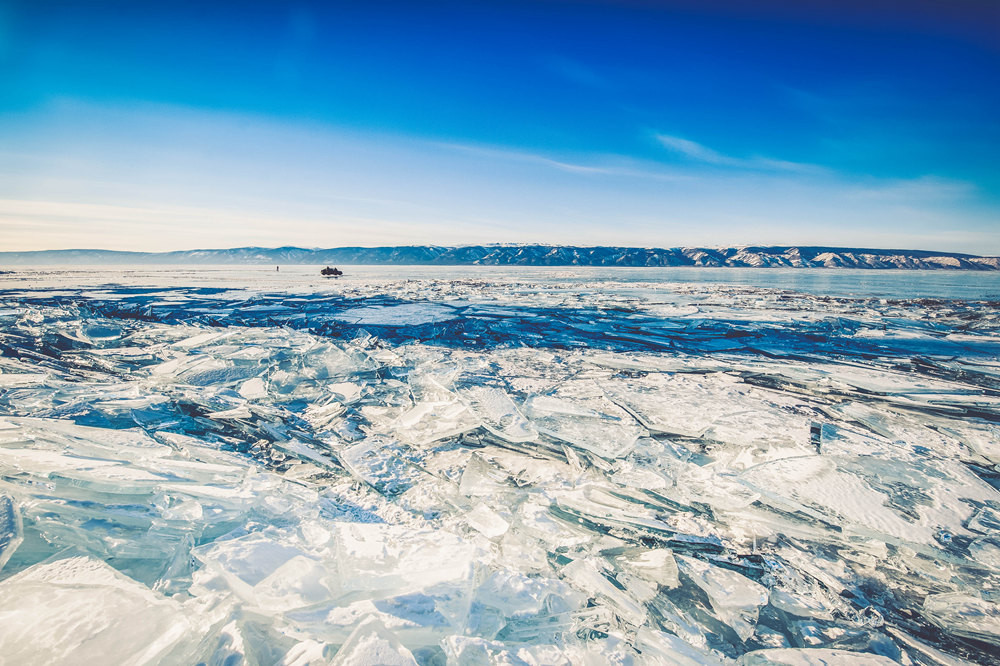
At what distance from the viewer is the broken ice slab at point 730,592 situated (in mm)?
1312

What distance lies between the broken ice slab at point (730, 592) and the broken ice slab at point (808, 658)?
4.0 inches

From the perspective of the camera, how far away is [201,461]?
7.12 feet

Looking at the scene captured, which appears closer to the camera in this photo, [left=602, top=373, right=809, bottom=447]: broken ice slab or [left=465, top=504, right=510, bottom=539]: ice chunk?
[left=465, top=504, right=510, bottom=539]: ice chunk

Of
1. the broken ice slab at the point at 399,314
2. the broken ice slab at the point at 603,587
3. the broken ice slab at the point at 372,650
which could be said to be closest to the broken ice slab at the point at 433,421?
the broken ice slab at the point at 603,587

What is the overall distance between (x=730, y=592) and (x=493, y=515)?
3.07ft

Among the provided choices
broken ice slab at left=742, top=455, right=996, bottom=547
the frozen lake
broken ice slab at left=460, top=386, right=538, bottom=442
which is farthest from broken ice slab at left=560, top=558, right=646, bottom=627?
the frozen lake

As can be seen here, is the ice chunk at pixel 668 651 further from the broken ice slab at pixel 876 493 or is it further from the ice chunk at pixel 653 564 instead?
the broken ice slab at pixel 876 493

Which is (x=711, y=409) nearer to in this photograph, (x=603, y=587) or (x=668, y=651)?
(x=603, y=587)

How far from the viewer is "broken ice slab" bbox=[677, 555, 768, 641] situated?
1312 millimetres

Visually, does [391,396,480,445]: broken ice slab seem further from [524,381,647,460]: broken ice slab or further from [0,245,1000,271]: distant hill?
[0,245,1000,271]: distant hill

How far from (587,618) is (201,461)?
84.0 inches

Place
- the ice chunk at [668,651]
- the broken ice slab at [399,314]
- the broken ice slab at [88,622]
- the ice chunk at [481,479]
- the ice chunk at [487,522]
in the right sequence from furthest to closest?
the broken ice slab at [399,314]
the ice chunk at [481,479]
the ice chunk at [487,522]
the ice chunk at [668,651]
the broken ice slab at [88,622]

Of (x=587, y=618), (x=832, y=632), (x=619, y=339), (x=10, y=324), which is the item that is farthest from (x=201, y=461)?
(x=10, y=324)

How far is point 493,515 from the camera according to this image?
1.78 meters
